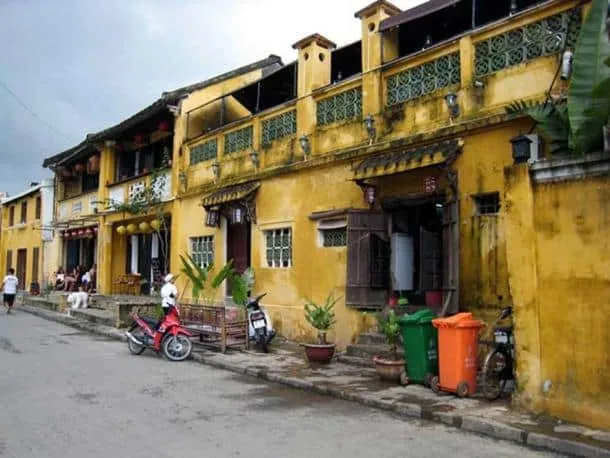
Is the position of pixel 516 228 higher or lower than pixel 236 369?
higher

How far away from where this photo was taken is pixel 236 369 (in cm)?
1088

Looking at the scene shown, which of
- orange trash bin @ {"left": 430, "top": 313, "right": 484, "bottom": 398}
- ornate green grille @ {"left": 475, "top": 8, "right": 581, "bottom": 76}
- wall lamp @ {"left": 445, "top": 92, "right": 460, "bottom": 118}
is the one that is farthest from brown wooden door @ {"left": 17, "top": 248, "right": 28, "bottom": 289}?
orange trash bin @ {"left": 430, "top": 313, "right": 484, "bottom": 398}

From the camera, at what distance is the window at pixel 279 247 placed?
13.9m

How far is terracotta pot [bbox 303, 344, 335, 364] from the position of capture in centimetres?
1088

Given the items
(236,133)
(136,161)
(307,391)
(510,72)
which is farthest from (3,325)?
(510,72)

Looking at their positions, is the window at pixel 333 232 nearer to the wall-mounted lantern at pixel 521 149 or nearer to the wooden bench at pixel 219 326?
the wooden bench at pixel 219 326

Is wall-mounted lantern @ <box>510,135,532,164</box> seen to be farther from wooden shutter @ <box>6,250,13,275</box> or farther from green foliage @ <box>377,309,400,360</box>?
wooden shutter @ <box>6,250,13,275</box>

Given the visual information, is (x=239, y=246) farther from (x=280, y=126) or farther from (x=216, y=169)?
(x=280, y=126)

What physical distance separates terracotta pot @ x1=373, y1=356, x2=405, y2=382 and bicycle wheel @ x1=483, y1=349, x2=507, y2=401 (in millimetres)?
1300

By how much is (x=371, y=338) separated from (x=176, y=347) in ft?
13.1

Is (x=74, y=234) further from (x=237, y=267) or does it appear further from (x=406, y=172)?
(x=406, y=172)

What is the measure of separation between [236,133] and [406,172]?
21.4 ft

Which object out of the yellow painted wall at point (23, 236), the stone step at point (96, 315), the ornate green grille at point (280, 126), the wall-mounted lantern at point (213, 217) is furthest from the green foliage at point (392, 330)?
the yellow painted wall at point (23, 236)

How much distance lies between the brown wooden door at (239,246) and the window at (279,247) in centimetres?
128
